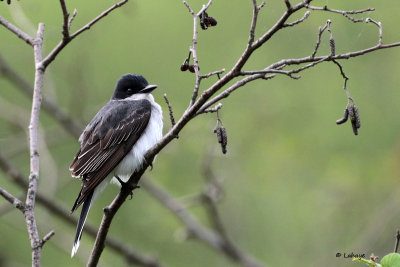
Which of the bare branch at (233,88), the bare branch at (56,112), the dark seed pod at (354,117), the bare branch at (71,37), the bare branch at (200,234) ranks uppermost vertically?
the bare branch at (71,37)

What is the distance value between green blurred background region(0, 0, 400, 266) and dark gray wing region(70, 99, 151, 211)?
114 centimetres

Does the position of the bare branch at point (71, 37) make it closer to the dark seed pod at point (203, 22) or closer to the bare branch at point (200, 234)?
the dark seed pod at point (203, 22)

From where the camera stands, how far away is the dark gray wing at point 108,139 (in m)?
4.58

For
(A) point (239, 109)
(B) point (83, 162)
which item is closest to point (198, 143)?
(A) point (239, 109)

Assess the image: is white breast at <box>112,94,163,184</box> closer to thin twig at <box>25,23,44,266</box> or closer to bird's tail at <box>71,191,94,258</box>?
bird's tail at <box>71,191,94,258</box>

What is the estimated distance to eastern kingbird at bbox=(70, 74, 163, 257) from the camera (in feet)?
15.0

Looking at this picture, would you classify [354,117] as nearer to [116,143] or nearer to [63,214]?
[116,143]

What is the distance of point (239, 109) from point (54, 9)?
3.41 m

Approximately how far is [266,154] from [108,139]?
9.31 ft

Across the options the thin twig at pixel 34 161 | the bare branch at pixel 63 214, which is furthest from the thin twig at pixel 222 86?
the bare branch at pixel 63 214

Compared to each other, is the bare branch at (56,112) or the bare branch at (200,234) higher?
the bare branch at (56,112)

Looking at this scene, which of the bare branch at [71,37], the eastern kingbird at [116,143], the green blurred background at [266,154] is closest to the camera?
the bare branch at [71,37]

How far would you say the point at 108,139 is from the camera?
4863 mm

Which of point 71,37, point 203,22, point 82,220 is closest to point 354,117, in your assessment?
point 203,22
